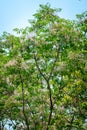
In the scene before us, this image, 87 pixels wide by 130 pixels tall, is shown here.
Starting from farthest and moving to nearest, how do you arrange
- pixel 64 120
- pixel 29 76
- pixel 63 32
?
pixel 64 120 < pixel 29 76 < pixel 63 32

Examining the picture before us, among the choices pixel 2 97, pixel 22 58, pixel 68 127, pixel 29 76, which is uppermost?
pixel 22 58

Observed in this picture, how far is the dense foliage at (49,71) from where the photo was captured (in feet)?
46.9

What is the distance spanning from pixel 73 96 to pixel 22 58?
2940 mm

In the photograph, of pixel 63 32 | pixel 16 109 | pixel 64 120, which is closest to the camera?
pixel 63 32

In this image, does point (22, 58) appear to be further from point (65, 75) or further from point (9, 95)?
point (9, 95)

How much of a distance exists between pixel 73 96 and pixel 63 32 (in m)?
2.99

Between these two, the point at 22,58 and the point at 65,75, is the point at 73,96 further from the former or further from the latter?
the point at 22,58

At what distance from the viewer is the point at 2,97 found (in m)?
17.0

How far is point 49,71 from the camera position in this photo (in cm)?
1541

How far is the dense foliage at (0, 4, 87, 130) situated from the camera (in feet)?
46.9

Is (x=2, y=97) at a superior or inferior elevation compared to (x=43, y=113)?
superior

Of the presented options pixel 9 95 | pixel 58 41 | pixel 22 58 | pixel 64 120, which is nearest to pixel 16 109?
pixel 9 95

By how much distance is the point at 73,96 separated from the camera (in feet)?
48.0

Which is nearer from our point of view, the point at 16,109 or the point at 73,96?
the point at 73,96
